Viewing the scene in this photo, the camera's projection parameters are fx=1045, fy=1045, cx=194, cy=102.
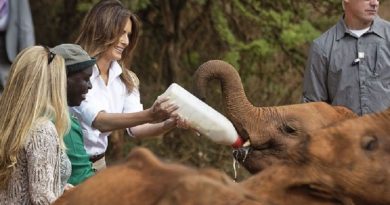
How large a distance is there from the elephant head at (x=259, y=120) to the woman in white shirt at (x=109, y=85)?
703mm

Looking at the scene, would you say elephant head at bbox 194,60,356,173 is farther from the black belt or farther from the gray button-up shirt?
the black belt

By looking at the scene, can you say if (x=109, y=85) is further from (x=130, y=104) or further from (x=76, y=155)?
(x=76, y=155)

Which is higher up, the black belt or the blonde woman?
the blonde woman

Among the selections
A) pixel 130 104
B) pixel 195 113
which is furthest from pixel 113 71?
pixel 195 113

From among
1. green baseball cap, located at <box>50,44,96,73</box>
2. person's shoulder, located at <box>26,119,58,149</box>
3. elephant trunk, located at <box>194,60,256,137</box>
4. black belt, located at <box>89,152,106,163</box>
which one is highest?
green baseball cap, located at <box>50,44,96,73</box>


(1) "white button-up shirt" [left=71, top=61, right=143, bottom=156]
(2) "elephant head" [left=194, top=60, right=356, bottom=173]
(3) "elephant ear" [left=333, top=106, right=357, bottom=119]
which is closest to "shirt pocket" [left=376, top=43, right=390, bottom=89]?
(2) "elephant head" [left=194, top=60, right=356, bottom=173]

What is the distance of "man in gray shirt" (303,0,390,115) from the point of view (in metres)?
7.38

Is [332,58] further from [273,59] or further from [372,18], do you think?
[273,59]

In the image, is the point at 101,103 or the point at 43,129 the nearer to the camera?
the point at 43,129

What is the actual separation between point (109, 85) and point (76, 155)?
111cm

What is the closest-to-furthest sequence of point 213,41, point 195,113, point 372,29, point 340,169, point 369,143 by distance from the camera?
point 340,169 < point 369,143 < point 195,113 < point 372,29 < point 213,41

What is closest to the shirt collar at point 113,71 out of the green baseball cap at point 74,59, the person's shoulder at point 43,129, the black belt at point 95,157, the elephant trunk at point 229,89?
the black belt at point 95,157

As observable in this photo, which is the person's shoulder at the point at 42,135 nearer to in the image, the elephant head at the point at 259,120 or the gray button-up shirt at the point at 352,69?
the elephant head at the point at 259,120

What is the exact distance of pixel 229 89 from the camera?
7.40 metres
